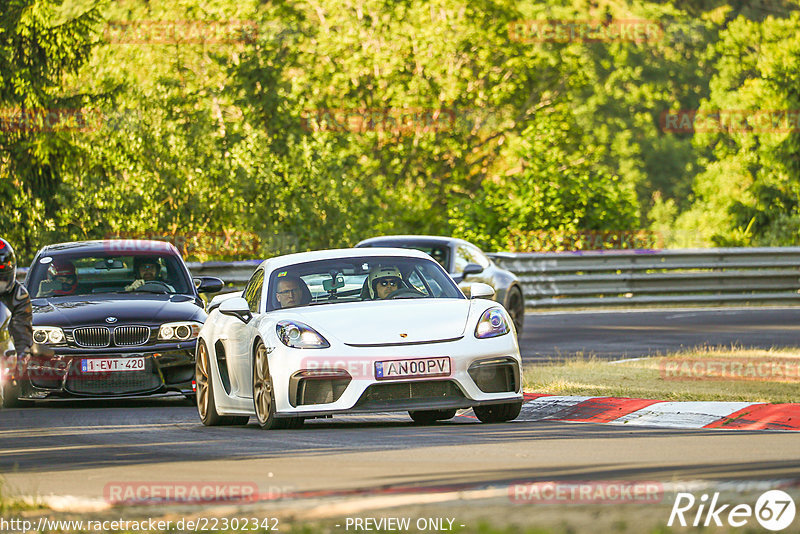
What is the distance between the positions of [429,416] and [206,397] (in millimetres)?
1749

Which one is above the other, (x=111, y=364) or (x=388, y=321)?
(x=388, y=321)

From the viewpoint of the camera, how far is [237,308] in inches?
452

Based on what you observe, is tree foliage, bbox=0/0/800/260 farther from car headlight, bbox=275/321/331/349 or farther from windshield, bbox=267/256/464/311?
car headlight, bbox=275/321/331/349

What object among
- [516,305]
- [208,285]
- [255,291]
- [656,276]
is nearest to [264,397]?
[255,291]

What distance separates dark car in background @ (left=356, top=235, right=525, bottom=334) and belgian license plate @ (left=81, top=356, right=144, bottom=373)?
24.2 ft

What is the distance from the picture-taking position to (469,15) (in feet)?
146

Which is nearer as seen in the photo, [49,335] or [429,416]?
[429,416]

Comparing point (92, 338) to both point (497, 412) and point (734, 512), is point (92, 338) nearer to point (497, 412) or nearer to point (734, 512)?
point (497, 412)

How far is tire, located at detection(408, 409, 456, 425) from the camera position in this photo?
11648 millimetres

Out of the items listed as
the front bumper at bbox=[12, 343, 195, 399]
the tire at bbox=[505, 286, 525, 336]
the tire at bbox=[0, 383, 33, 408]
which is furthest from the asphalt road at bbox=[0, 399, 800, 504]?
the tire at bbox=[505, 286, 525, 336]

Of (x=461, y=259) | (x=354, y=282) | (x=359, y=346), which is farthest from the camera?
A: (x=461, y=259)

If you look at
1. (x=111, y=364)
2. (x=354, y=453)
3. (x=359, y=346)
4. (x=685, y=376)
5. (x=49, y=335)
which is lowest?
(x=685, y=376)

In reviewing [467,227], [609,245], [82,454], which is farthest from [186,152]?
[82,454]

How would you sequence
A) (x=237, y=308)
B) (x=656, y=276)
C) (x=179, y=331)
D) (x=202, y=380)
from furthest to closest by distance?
1. (x=656, y=276)
2. (x=179, y=331)
3. (x=202, y=380)
4. (x=237, y=308)
